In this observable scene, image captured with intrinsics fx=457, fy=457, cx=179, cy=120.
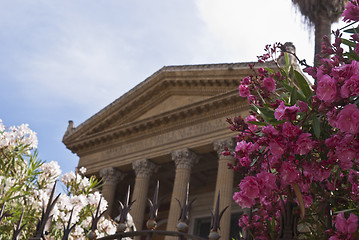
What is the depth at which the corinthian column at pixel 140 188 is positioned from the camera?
20562 millimetres

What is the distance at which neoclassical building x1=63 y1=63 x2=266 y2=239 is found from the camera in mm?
19672

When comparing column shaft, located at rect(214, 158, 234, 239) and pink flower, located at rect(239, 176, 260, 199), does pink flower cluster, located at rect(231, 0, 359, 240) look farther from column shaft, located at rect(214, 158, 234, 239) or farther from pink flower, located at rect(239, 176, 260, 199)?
column shaft, located at rect(214, 158, 234, 239)

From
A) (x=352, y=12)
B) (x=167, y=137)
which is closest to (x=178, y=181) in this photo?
(x=167, y=137)

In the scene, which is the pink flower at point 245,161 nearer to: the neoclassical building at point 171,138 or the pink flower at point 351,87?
the pink flower at point 351,87

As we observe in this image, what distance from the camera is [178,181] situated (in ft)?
64.8

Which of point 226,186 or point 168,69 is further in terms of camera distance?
point 168,69

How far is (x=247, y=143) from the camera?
114 inches

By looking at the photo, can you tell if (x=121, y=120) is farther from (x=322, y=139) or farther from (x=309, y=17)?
(x=322, y=139)

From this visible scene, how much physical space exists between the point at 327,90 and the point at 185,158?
60.3 ft

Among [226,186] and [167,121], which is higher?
[167,121]

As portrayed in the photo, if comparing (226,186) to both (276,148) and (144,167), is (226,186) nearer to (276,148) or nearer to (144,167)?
(144,167)

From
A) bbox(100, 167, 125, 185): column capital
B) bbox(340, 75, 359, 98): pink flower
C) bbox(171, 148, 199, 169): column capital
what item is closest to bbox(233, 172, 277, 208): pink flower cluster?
bbox(340, 75, 359, 98): pink flower

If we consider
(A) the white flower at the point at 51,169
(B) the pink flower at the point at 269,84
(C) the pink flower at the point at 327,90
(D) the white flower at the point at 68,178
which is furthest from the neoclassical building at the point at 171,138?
(C) the pink flower at the point at 327,90

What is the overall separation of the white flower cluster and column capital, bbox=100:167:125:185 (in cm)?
1711
